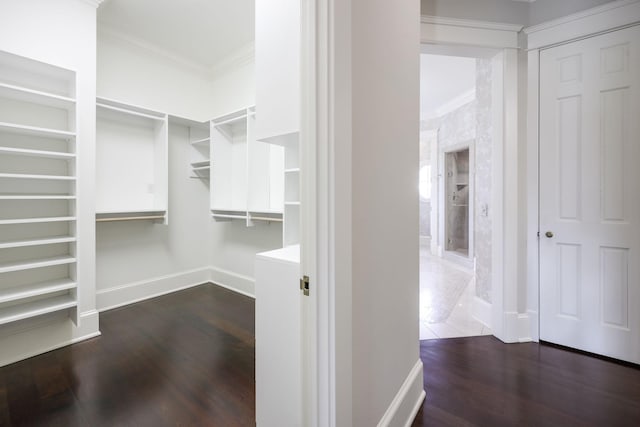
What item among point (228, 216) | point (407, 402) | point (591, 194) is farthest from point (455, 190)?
point (407, 402)

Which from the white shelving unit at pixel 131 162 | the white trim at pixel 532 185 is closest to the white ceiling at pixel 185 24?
the white shelving unit at pixel 131 162

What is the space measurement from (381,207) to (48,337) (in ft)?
9.73

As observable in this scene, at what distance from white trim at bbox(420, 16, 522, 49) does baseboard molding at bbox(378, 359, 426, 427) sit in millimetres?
2474

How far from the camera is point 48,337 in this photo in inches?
88.1

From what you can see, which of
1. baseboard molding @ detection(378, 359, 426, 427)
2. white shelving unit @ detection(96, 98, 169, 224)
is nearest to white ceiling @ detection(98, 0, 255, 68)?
white shelving unit @ detection(96, 98, 169, 224)

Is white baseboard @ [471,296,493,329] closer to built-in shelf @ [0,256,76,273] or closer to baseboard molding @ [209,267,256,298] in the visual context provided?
baseboard molding @ [209,267,256,298]

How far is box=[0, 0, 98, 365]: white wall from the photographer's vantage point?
6.86ft

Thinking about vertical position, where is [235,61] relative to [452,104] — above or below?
below

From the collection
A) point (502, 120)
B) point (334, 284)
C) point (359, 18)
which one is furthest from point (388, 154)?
point (502, 120)

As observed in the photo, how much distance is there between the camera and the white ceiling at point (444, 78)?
3627 mm

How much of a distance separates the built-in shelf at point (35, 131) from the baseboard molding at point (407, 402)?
Result: 3.06 metres

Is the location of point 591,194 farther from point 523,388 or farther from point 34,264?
point 34,264

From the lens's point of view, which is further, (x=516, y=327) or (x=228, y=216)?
(x=228, y=216)

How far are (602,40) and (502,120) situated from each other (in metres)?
0.82
